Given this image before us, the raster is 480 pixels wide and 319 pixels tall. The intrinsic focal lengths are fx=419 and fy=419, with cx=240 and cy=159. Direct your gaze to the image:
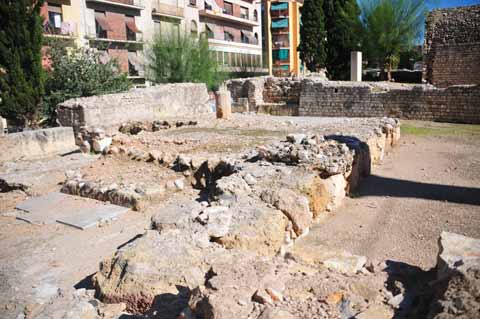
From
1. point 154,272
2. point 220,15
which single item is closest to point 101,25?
point 220,15

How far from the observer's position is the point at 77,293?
369 cm

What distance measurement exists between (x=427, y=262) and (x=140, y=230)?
352 centimetres

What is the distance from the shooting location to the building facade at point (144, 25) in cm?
Result: 2578

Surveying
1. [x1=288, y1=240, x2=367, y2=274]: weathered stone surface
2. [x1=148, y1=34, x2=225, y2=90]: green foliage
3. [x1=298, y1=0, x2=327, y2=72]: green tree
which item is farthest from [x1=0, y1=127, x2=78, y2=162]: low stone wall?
[x1=298, y1=0, x2=327, y2=72]: green tree

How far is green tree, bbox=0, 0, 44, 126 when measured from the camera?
45.2 feet

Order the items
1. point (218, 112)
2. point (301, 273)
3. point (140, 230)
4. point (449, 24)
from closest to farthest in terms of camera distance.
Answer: point (301, 273) < point (140, 230) < point (218, 112) < point (449, 24)

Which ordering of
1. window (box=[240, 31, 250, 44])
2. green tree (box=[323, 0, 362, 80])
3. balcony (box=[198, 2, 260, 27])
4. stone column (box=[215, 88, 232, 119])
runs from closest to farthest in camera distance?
stone column (box=[215, 88, 232, 119])
green tree (box=[323, 0, 362, 80])
balcony (box=[198, 2, 260, 27])
window (box=[240, 31, 250, 44])

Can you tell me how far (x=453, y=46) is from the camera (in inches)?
818

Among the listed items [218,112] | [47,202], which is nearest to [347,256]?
[47,202]

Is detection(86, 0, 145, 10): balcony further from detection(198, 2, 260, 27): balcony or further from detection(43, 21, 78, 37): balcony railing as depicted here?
detection(198, 2, 260, 27): balcony

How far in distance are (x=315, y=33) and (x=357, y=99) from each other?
40.8 feet

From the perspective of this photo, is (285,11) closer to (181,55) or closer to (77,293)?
(181,55)

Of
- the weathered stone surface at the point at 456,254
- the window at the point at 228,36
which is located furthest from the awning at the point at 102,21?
the weathered stone surface at the point at 456,254

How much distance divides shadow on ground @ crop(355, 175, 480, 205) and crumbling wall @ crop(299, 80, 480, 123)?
8.92 metres
